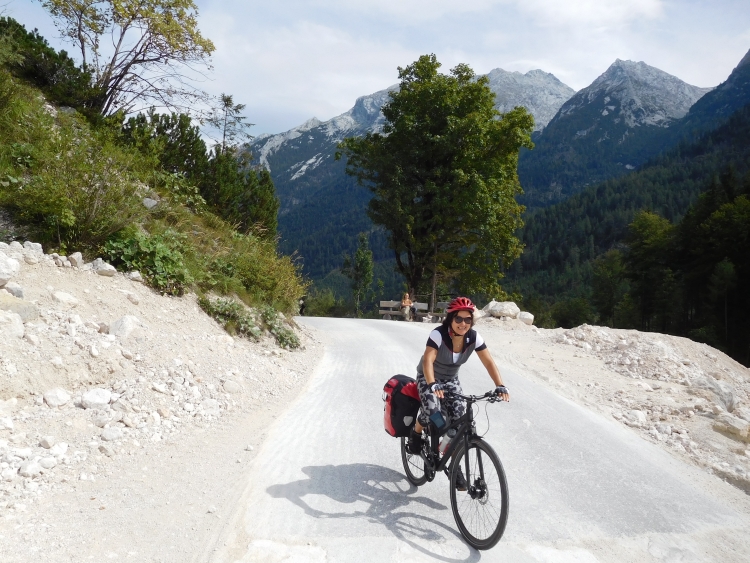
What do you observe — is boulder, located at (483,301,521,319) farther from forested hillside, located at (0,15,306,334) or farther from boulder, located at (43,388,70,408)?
boulder, located at (43,388,70,408)

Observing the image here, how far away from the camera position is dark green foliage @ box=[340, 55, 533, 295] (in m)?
22.1

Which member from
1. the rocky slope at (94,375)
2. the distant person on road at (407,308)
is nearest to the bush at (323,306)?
the distant person on road at (407,308)

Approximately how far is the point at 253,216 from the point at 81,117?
5.19 meters

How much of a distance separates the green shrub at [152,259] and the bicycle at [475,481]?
5.60 metres

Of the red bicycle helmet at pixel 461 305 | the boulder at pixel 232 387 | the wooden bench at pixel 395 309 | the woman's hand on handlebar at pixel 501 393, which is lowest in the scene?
the wooden bench at pixel 395 309

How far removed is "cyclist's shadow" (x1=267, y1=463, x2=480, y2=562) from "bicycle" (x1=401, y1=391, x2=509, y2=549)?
0.50 feet

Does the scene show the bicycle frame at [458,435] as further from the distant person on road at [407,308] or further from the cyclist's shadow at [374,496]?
the distant person on road at [407,308]

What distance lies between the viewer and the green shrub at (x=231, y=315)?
8398 millimetres

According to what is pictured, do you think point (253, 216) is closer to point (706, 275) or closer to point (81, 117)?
point (81, 117)

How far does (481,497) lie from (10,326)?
5028 mm

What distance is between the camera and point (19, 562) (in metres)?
2.93

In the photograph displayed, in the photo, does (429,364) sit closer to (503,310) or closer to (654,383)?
(654,383)

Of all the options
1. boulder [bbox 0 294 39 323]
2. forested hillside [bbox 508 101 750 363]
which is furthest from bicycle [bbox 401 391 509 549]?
forested hillside [bbox 508 101 750 363]

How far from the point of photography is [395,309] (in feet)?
83.7
